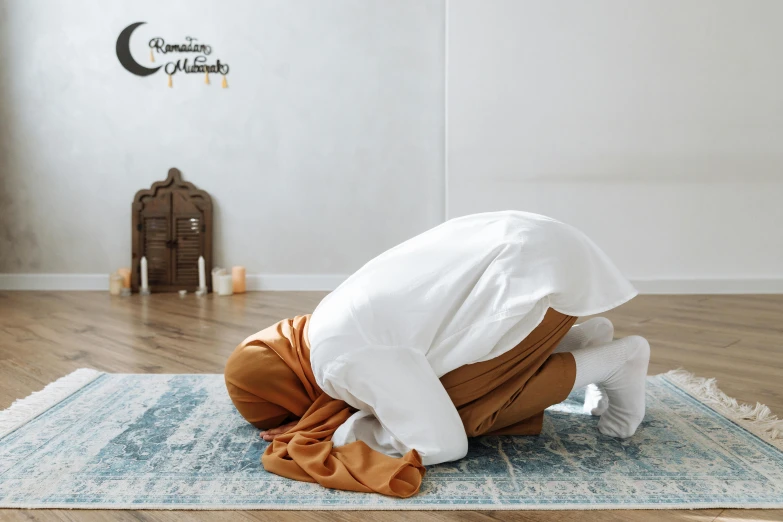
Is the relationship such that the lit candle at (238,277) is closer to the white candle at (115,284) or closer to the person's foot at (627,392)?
the white candle at (115,284)

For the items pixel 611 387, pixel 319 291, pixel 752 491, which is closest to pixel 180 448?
pixel 611 387

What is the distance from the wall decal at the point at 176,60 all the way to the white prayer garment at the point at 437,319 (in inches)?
131

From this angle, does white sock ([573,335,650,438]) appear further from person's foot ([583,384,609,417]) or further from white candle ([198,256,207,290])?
white candle ([198,256,207,290])

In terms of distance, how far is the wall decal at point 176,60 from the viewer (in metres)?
4.45

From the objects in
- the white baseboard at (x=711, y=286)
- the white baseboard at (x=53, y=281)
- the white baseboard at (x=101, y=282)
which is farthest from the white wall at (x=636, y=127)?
the white baseboard at (x=53, y=281)

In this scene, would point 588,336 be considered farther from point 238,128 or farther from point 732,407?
point 238,128

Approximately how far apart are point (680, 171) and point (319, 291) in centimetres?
247

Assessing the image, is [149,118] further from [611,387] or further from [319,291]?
[611,387]

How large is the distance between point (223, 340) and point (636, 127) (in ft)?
9.66

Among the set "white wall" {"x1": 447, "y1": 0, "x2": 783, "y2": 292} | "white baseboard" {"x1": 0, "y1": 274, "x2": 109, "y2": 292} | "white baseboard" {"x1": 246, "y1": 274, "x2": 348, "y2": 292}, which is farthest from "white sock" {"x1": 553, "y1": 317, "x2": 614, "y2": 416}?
"white baseboard" {"x1": 0, "y1": 274, "x2": 109, "y2": 292}

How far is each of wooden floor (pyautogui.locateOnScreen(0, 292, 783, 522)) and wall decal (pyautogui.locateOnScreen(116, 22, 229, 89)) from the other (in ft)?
4.85

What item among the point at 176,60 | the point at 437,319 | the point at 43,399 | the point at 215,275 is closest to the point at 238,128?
the point at 176,60

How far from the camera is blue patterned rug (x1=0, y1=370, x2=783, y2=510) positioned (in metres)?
1.39

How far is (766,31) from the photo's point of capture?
4309mm
